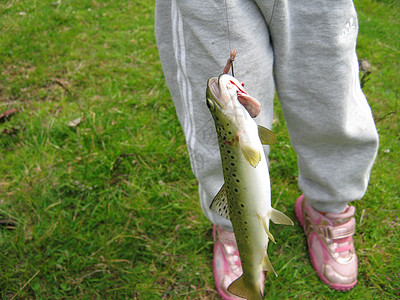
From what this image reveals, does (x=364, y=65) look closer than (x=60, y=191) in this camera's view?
No

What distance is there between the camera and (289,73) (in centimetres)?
146

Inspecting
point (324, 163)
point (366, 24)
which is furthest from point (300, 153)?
point (366, 24)

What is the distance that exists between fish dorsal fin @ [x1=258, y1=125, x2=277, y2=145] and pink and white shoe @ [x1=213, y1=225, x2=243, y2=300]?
3.19 feet

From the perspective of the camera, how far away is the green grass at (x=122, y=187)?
6.34 feet

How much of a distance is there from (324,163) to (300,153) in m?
0.13

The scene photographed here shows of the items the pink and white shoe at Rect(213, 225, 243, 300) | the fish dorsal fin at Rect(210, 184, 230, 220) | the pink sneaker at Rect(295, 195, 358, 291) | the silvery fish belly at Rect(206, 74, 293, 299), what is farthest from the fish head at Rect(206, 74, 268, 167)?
the pink sneaker at Rect(295, 195, 358, 291)

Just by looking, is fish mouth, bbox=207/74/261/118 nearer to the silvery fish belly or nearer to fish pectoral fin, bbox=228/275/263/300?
the silvery fish belly

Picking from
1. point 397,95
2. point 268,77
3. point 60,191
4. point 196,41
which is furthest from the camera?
point 397,95

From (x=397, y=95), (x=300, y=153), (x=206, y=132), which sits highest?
(x=206, y=132)

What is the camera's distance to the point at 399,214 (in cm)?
216

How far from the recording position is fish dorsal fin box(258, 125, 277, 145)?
1048mm

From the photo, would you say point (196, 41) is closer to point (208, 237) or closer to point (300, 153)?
point (300, 153)

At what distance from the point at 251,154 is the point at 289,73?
0.65 m

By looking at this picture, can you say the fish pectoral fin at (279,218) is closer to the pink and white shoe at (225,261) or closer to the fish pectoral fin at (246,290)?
the fish pectoral fin at (246,290)
